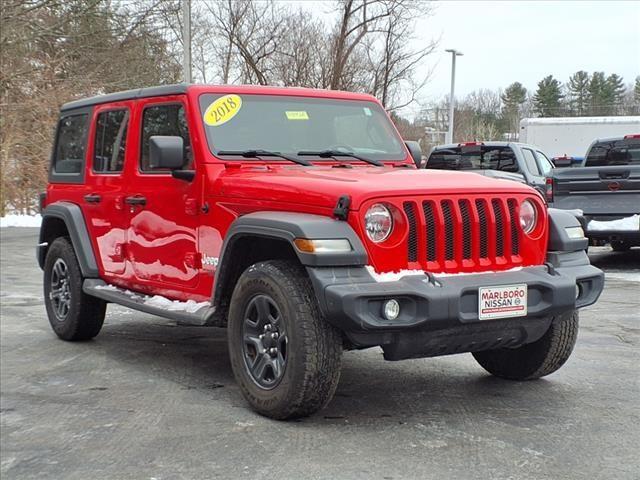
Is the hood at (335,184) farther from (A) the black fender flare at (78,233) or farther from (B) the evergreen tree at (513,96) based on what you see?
(B) the evergreen tree at (513,96)

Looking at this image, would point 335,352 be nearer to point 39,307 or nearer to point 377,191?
point 377,191

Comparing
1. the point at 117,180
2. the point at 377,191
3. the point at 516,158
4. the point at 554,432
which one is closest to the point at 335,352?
the point at 377,191

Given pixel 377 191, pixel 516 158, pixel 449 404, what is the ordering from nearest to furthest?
pixel 377 191, pixel 449 404, pixel 516 158

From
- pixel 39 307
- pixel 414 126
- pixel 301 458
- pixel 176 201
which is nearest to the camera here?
pixel 301 458

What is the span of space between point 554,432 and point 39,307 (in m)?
5.95

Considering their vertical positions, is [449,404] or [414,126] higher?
[414,126]

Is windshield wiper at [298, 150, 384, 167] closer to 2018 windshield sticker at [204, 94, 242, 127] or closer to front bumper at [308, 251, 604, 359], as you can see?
2018 windshield sticker at [204, 94, 242, 127]

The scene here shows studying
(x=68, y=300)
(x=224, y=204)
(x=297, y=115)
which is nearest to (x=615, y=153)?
(x=297, y=115)

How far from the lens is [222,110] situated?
5414mm

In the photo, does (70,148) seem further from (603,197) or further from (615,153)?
(615,153)

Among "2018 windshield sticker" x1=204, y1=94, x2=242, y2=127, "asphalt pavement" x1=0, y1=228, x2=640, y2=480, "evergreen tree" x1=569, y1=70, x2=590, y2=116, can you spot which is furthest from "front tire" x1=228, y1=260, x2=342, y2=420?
"evergreen tree" x1=569, y1=70, x2=590, y2=116

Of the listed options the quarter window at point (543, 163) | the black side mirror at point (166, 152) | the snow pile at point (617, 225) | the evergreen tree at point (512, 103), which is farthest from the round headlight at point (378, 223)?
the evergreen tree at point (512, 103)

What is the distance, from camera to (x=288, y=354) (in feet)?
13.7

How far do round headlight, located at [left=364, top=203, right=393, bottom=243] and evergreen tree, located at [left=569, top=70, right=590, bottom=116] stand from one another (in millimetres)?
58976
